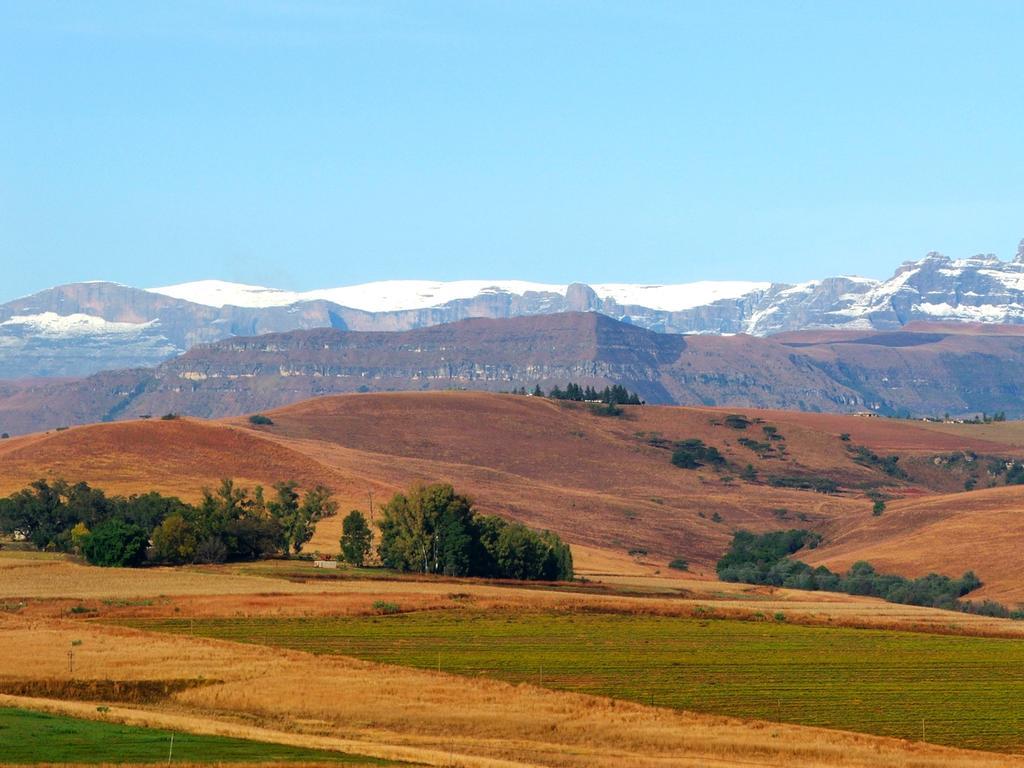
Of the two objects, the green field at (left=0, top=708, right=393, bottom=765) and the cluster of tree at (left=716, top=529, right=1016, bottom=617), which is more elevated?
the green field at (left=0, top=708, right=393, bottom=765)

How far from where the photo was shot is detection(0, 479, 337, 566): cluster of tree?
4195 inches

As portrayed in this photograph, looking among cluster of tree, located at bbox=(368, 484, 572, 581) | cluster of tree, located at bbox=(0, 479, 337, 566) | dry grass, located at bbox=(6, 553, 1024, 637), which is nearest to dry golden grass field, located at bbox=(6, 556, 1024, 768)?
dry grass, located at bbox=(6, 553, 1024, 637)

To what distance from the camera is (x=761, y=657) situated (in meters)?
71.9

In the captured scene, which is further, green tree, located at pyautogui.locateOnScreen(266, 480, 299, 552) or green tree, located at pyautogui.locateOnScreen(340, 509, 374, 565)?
green tree, located at pyautogui.locateOnScreen(266, 480, 299, 552)

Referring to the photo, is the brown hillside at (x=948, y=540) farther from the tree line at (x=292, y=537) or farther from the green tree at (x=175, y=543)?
the green tree at (x=175, y=543)

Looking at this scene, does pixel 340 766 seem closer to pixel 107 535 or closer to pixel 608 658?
pixel 608 658

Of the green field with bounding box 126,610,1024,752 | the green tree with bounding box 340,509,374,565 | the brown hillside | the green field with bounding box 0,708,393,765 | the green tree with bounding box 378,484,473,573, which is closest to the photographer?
the green field with bounding box 0,708,393,765

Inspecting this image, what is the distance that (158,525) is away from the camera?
119 m

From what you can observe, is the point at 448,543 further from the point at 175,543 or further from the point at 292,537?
the point at 175,543

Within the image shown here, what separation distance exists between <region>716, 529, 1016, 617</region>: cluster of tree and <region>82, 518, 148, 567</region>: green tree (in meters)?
47.0

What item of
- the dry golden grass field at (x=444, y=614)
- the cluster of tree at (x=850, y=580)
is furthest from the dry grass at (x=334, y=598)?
the cluster of tree at (x=850, y=580)

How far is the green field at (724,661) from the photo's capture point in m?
58.4

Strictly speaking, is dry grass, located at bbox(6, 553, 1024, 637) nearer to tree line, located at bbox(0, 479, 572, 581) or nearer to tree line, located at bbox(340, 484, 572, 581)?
tree line, located at bbox(0, 479, 572, 581)

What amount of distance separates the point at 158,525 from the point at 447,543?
2104 centimetres
